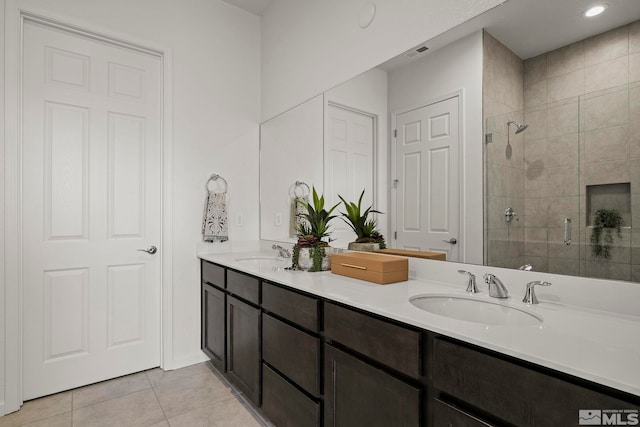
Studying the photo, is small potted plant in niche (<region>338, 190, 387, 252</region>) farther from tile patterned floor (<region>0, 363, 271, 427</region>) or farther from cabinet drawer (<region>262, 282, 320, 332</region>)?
tile patterned floor (<region>0, 363, 271, 427</region>)

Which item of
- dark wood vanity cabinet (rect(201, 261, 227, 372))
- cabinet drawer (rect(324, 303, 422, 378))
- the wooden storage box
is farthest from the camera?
dark wood vanity cabinet (rect(201, 261, 227, 372))

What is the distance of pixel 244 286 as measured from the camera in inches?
76.9

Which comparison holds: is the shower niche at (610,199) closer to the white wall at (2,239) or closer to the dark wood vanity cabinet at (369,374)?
the dark wood vanity cabinet at (369,374)

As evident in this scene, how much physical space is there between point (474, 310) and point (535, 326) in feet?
1.03

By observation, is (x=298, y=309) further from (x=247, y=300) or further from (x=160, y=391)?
(x=160, y=391)

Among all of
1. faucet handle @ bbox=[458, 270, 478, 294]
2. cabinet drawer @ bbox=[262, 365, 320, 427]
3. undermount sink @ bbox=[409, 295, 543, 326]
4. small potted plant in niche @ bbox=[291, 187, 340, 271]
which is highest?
small potted plant in niche @ bbox=[291, 187, 340, 271]

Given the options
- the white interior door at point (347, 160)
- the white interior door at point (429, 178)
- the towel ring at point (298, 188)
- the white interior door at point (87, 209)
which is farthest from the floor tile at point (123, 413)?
the white interior door at point (429, 178)

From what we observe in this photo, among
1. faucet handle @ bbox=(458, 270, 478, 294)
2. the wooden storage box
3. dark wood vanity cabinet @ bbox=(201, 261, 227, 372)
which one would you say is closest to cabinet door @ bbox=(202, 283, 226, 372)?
dark wood vanity cabinet @ bbox=(201, 261, 227, 372)

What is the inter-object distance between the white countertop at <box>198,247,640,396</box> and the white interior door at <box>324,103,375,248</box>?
50cm

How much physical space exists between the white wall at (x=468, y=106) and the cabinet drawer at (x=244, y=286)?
1.05m

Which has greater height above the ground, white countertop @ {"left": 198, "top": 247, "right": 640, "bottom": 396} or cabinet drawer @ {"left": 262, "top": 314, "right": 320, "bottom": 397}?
white countertop @ {"left": 198, "top": 247, "right": 640, "bottom": 396}

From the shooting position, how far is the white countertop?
0.71 m

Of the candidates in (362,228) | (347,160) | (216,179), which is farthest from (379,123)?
(216,179)

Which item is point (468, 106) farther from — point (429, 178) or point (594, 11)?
point (594, 11)
